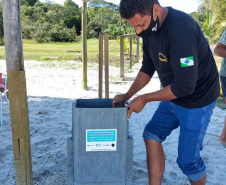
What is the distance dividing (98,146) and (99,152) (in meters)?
0.05

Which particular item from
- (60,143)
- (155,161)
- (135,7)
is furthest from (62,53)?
(135,7)

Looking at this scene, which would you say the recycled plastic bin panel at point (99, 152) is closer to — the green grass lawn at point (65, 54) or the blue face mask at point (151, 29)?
the blue face mask at point (151, 29)

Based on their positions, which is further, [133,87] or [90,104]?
[133,87]

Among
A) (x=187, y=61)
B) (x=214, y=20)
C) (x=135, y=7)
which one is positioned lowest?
(x=187, y=61)

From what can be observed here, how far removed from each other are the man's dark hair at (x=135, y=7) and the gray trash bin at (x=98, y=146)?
0.63 m

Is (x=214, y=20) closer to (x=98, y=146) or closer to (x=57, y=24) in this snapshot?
(x=57, y=24)

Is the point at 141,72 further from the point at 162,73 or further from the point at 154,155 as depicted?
the point at 154,155

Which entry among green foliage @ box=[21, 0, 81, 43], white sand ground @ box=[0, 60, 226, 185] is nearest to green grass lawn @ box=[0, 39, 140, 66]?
green foliage @ box=[21, 0, 81, 43]

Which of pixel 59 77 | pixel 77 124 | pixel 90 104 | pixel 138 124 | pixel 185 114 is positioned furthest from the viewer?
pixel 59 77

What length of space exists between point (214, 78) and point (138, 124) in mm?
2779

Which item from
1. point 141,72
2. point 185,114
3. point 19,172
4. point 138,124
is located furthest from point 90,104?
point 138,124

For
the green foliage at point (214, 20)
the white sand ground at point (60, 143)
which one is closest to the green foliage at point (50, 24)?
the green foliage at point (214, 20)

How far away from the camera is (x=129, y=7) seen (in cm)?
184

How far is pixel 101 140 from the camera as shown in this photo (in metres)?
2.04
